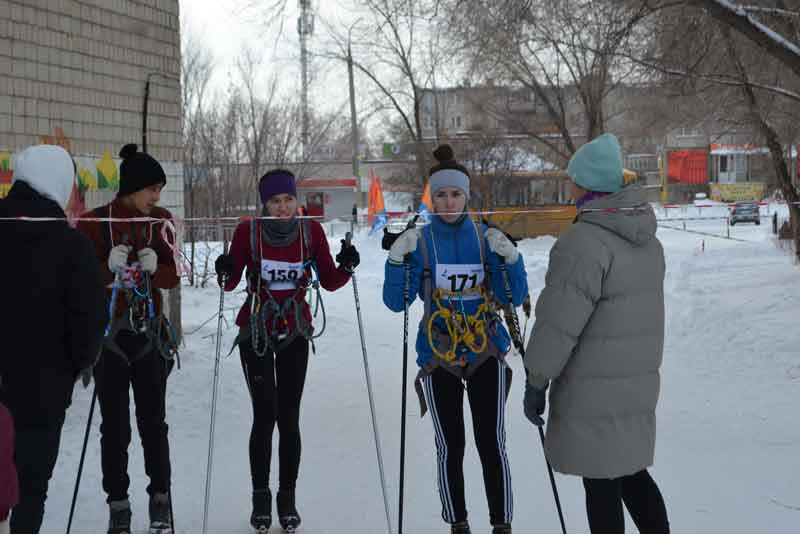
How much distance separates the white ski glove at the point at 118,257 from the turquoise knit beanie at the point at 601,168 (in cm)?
253

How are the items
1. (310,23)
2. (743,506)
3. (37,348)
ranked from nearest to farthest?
(37,348) → (743,506) → (310,23)

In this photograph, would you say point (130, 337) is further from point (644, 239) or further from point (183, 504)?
point (644, 239)

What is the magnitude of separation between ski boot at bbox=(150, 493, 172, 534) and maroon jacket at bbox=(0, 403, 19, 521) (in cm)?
216

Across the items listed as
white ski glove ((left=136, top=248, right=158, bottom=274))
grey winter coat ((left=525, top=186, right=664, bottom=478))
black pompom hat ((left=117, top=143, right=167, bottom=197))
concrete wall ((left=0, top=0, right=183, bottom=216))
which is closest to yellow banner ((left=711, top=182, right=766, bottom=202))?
concrete wall ((left=0, top=0, right=183, bottom=216))

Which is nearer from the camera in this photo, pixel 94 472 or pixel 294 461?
pixel 294 461

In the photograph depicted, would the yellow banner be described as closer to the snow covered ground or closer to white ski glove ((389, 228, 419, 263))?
the snow covered ground

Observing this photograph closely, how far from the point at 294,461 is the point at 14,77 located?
17.1 feet

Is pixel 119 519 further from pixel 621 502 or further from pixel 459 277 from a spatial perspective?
pixel 621 502

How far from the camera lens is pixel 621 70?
16.9 metres

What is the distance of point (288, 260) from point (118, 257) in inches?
37.7

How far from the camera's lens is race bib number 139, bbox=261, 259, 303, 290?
5324 mm

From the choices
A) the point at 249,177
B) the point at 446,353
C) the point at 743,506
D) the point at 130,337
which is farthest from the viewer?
the point at 249,177

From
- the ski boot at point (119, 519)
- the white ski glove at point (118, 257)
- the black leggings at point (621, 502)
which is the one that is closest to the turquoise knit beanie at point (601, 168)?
the black leggings at point (621, 502)

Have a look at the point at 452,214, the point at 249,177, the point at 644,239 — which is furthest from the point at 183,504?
the point at 249,177
